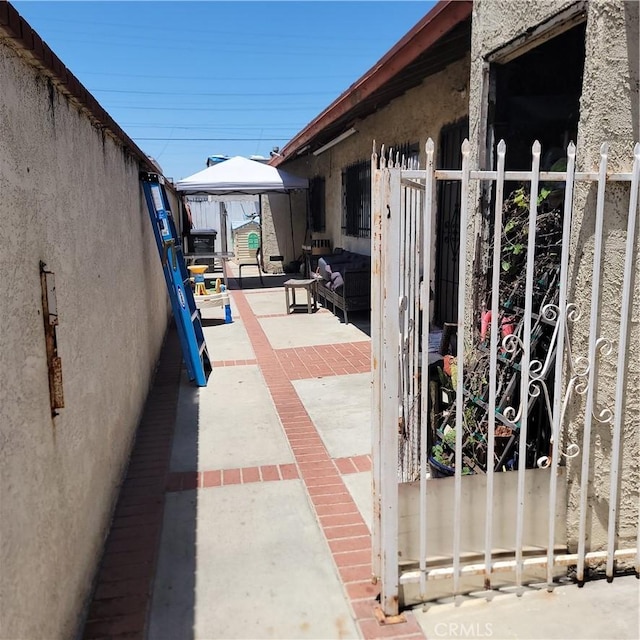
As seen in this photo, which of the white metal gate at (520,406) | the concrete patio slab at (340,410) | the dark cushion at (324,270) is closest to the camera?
the white metal gate at (520,406)

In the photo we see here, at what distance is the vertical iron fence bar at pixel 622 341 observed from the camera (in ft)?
7.34

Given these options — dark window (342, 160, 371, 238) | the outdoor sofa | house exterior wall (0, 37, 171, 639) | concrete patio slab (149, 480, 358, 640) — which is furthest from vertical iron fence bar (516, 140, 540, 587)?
dark window (342, 160, 371, 238)

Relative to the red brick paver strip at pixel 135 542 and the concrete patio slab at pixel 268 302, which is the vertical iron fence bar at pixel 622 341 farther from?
the concrete patio slab at pixel 268 302

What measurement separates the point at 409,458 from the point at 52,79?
2486 mm

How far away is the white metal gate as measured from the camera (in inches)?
88.0

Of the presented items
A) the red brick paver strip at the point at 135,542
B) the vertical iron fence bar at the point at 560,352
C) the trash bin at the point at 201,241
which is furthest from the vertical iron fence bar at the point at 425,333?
the trash bin at the point at 201,241

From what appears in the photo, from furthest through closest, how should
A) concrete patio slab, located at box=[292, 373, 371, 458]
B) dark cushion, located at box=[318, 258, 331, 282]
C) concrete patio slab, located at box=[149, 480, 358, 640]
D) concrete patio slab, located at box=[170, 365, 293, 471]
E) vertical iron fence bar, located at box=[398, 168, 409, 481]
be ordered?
dark cushion, located at box=[318, 258, 331, 282]
concrete patio slab, located at box=[292, 373, 371, 458]
concrete patio slab, located at box=[170, 365, 293, 471]
vertical iron fence bar, located at box=[398, 168, 409, 481]
concrete patio slab, located at box=[149, 480, 358, 640]

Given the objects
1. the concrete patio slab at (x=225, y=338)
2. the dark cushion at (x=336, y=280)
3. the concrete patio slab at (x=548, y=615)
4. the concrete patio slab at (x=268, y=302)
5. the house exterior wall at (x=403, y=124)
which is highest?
the house exterior wall at (x=403, y=124)

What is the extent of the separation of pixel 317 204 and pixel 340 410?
9.86 metres

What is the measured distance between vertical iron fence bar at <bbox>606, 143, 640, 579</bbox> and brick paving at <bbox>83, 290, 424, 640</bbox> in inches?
38.6

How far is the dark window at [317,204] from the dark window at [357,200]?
96.6 inches

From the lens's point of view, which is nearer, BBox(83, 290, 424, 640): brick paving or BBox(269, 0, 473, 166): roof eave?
BBox(83, 290, 424, 640): brick paving

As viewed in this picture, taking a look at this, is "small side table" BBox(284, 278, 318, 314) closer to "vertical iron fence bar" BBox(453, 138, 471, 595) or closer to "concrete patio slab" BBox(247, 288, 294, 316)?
"concrete patio slab" BBox(247, 288, 294, 316)

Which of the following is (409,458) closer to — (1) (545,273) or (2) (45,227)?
(1) (545,273)
